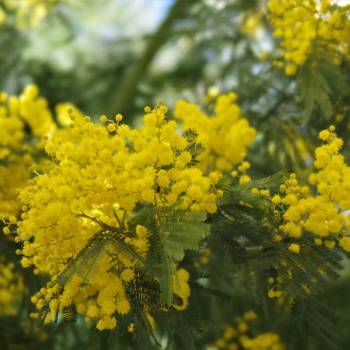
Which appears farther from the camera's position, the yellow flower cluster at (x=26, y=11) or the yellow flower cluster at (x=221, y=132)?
the yellow flower cluster at (x=26, y=11)

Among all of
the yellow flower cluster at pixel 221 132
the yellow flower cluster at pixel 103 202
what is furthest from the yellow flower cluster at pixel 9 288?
the yellow flower cluster at pixel 221 132

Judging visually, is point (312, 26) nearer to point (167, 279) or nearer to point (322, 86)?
point (322, 86)

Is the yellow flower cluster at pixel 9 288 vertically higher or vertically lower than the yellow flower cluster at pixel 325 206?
higher

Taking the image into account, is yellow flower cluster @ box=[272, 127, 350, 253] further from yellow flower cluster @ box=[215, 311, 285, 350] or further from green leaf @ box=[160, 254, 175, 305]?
yellow flower cluster @ box=[215, 311, 285, 350]

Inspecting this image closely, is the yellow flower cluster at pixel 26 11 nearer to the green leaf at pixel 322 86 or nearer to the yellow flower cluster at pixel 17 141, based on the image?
the yellow flower cluster at pixel 17 141

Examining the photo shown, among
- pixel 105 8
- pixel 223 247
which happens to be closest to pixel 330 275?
pixel 223 247

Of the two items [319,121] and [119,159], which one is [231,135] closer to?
[319,121]

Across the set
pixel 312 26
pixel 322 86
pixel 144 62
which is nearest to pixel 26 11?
pixel 144 62
